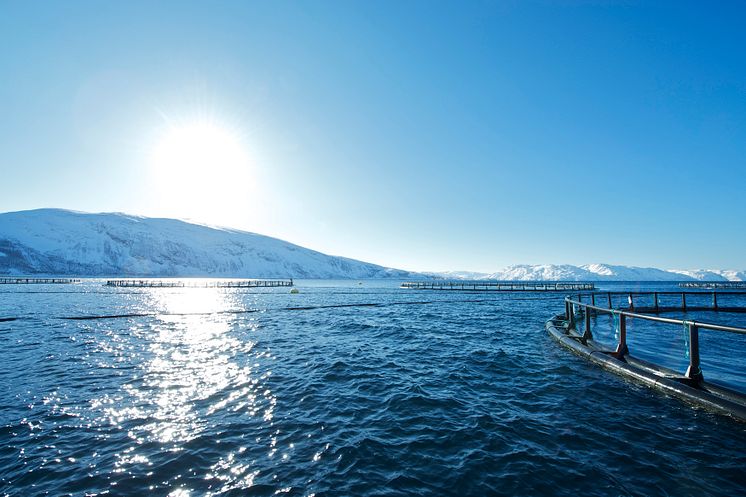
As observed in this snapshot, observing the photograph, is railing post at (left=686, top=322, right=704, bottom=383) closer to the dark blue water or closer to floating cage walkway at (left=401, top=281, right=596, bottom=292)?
the dark blue water

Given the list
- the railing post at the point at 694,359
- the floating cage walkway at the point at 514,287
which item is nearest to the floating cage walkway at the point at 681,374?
the railing post at the point at 694,359

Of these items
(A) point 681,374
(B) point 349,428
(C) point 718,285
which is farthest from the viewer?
(C) point 718,285

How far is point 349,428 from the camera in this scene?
758 cm

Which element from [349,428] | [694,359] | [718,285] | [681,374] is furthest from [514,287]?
[349,428]

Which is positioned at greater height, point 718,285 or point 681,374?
point 718,285

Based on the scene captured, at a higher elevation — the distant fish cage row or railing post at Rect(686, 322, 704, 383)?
the distant fish cage row

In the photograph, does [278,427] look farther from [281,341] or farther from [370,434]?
[281,341]

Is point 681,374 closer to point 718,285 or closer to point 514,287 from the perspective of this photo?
point 514,287

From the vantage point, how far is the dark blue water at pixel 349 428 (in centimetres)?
→ 548

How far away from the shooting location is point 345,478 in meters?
5.61


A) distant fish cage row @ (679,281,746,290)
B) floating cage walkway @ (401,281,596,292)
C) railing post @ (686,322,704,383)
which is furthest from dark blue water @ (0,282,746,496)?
distant fish cage row @ (679,281,746,290)

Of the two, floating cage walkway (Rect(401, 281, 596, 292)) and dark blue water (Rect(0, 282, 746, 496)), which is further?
floating cage walkway (Rect(401, 281, 596, 292))

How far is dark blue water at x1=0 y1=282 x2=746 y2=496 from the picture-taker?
18.0ft

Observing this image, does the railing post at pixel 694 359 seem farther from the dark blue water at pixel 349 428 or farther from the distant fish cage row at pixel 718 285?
the distant fish cage row at pixel 718 285
